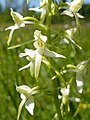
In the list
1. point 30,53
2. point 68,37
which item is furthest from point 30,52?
point 68,37

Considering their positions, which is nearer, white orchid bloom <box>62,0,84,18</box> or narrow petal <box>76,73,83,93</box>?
narrow petal <box>76,73,83,93</box>

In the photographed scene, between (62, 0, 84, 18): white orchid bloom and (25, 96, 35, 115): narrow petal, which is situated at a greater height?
(62, 0, 84, 18): white orchid bloom

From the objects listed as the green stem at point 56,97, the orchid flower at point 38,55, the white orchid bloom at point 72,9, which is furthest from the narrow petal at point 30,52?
the white orchid bloom at point 72,9

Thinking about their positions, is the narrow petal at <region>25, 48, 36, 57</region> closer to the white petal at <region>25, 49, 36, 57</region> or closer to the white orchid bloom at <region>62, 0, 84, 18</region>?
the white petal at <region>25, 49, 36, 57</region>

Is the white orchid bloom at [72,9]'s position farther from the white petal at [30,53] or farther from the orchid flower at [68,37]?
the white petal at [30,53]

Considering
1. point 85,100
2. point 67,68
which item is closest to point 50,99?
point 85,100

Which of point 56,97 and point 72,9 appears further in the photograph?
point 72,9

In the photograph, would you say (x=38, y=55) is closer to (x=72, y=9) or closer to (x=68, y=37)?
(x=68, y=37)

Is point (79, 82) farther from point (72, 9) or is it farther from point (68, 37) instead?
point (72, 9)

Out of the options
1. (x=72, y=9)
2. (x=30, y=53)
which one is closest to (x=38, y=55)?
(x=30, y=53)

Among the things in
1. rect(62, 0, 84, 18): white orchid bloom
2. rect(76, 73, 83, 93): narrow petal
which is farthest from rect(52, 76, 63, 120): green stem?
rect(62, 0, 84, 18): white orchid bloom

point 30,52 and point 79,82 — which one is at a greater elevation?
point 30,52

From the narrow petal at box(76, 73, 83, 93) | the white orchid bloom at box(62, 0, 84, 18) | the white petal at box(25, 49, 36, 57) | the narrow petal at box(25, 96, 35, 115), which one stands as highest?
the white orchid bloom at box(62, 0, 84, 18)
